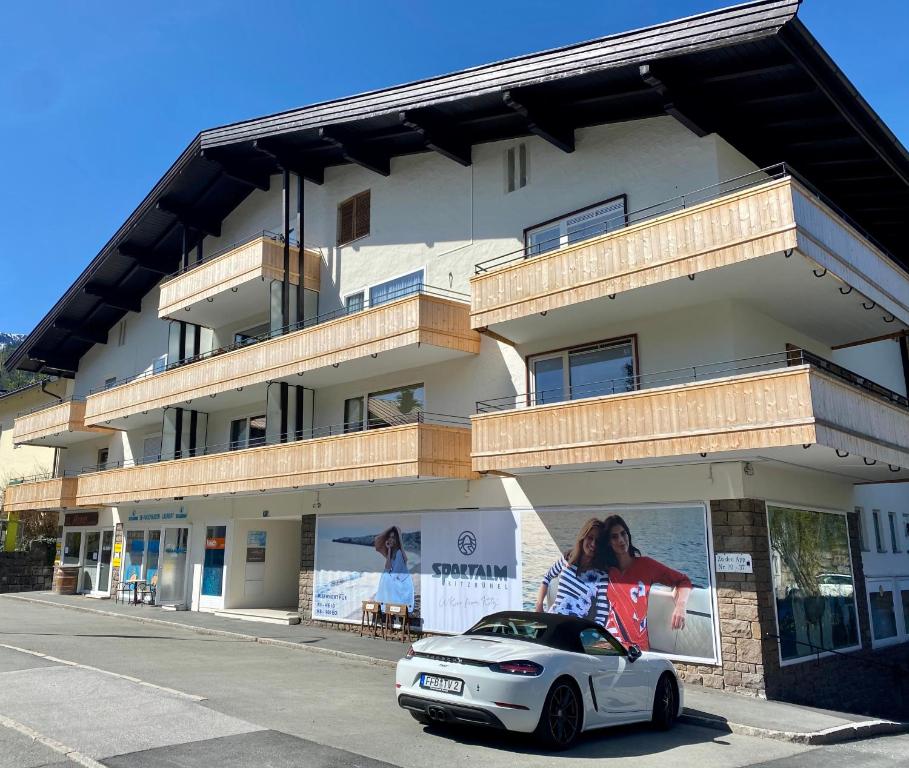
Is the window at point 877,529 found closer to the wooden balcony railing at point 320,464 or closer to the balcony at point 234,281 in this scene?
the wooden balcony railing at point 320,464

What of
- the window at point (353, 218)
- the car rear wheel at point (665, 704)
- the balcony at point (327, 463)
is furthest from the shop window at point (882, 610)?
the window at point (353, 218)

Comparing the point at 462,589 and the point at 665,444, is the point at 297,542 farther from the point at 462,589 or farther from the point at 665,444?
the point at 665,444

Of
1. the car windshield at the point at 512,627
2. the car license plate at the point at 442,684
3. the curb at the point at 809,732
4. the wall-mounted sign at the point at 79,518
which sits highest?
the wall-mounted sign at the point at 79,518

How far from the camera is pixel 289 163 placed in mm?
24500

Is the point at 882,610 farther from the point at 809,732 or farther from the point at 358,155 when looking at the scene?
the point at 358,155

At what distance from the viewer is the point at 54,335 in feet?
122

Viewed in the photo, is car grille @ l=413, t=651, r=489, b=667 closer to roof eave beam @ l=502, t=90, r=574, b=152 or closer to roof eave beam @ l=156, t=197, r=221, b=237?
roof eave beam @ l=502, t=90, r=574, b=152

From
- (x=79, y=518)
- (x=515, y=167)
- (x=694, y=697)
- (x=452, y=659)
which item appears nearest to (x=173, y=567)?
(x=79, y=518)

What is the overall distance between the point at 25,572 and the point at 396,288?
24.3m

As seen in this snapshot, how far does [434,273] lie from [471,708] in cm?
1373

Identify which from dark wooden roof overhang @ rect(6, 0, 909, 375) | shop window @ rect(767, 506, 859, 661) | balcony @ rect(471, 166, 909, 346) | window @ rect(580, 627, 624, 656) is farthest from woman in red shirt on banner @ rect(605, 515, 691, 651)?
dark wooden roof overhang @ rect(6, 0, 909, 375)

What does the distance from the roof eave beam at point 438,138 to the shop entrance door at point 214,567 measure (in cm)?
1376

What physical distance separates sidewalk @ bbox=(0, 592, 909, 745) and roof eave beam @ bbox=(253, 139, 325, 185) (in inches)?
518

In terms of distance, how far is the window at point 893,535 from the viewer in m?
20.8
